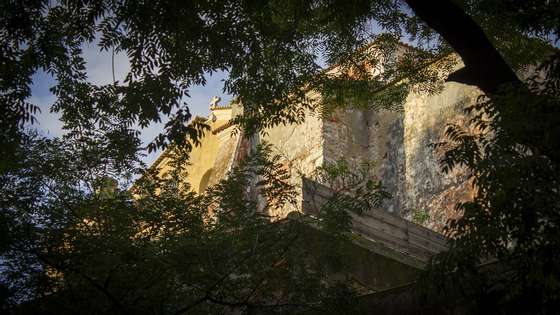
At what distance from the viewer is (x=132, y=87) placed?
21.2 feet

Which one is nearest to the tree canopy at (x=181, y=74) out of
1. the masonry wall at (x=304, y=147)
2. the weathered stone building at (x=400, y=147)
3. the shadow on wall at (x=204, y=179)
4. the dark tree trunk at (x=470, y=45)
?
the dark tree trunk at (x=470, y=45)

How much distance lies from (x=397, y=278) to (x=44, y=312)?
15.9 feet

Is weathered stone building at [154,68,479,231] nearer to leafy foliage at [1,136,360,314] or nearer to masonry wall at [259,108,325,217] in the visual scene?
masonry wall at [259,108,325,217]

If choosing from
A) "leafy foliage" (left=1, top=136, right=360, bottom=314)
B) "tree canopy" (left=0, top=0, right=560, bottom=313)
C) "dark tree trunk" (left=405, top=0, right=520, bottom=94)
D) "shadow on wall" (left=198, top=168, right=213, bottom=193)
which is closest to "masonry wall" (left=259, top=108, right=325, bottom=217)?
"shadow on wall" (left=198, top=168, right=213, bottom=193)

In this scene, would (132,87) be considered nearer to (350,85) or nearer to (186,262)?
(186,262)

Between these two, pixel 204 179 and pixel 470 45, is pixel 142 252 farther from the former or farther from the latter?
pixel 204 179

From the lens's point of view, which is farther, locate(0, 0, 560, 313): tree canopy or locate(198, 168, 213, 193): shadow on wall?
locate(198, 168, 213, 193): shadow on wall

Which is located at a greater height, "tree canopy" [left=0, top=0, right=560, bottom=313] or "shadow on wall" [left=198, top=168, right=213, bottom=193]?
"shadow on wall" [left=198, top=168, right=213, bottom=193]

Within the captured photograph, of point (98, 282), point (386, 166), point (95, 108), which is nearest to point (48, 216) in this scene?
point (98, 282)

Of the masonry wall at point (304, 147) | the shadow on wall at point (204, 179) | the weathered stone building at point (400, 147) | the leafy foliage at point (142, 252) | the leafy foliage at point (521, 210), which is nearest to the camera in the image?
the leafy foliage at point (521, 210)

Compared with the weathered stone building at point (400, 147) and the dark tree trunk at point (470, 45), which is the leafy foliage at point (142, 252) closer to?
the dark tree trunk at point (470, 45)

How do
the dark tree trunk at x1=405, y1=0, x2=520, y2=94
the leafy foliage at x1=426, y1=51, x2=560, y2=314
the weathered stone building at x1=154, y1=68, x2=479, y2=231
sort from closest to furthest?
the leafy foliage at x1=426, y1=51, x2=560, y2=314, the dark tree trunk at x1=405, y1=0, x2=520, y2=94, the weathered stone building at x1=154, y1=68, x2=479, y2=231

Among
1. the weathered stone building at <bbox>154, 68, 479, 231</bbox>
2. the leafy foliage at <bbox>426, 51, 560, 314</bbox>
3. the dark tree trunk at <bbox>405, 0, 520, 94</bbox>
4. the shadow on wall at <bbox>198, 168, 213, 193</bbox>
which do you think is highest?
the shadow on wall at <bbox>198, 168, 213, 193</bbox>

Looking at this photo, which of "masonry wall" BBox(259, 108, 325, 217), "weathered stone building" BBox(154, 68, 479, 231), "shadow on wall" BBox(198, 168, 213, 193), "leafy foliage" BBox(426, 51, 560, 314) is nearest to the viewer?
"leafy foliage" BBox(426, 51, 560, 314)
